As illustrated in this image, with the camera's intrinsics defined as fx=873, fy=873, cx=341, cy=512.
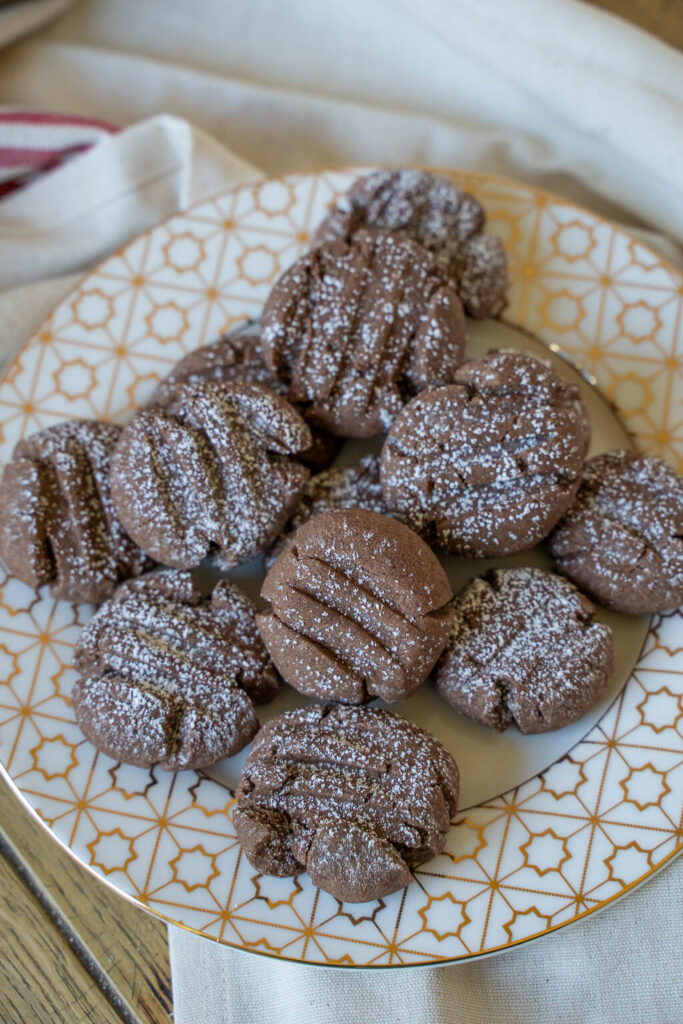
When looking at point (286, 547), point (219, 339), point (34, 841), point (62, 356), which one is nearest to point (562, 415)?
point (286, 547)

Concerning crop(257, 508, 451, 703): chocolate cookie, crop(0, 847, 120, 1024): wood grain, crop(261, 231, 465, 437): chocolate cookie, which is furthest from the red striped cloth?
crop(0, 847, 120, 1024): wood grain

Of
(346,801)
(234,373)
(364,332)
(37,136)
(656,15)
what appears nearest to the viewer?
(346,801)

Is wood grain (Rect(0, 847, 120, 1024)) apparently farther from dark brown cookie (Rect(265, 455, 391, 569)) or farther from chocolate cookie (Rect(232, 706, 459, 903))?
dark brown cookie (Rect(265, 455, 391, 569))

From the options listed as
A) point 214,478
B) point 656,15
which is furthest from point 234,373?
point 656,15

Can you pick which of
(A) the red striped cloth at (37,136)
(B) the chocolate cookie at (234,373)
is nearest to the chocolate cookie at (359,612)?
(B) the chocolate cookie at (234,373)

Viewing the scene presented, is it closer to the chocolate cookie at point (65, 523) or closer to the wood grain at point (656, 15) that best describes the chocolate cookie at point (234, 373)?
the chocolate cookie at point (65, 523)

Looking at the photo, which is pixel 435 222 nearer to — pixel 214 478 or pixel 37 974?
pixel 214 478
